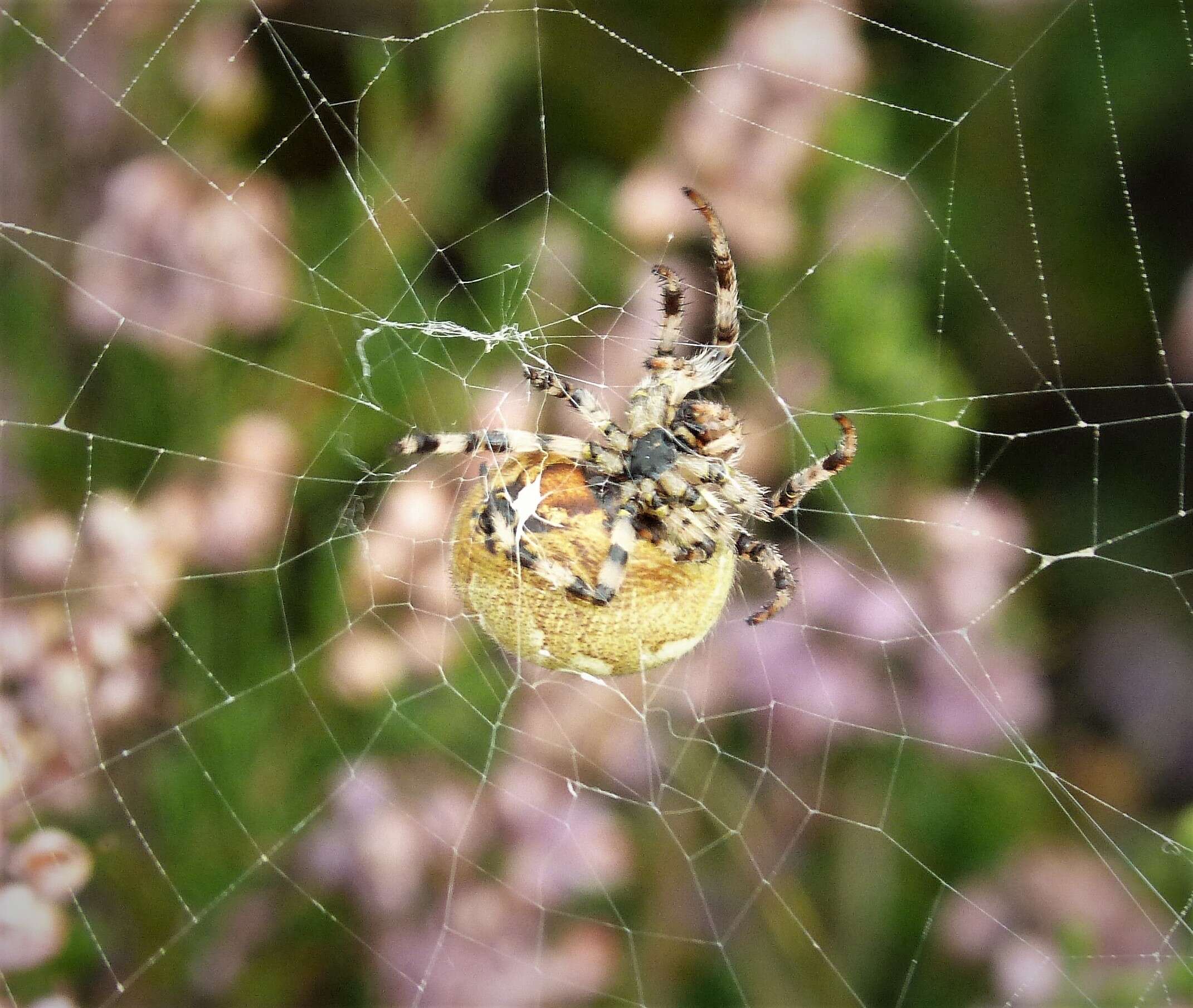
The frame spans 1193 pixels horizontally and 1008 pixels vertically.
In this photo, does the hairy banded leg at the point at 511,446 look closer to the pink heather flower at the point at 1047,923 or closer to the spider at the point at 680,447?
the spider at the point at 680,447

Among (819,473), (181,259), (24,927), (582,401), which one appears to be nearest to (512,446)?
(582,401)

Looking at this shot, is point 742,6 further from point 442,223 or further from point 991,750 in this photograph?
point 991,750

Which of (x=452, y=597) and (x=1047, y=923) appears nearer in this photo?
(x=452, y=597)

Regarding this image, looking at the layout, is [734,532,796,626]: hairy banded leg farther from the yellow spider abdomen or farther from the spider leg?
the spider leg

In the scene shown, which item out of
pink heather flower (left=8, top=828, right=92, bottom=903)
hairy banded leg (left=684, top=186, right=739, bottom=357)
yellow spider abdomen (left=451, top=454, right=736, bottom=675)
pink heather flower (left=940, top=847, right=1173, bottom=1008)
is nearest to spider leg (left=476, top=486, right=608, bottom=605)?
yellow spider abdomen (left=451, top=454, right=736, bottom=675)

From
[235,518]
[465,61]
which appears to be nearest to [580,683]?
[235,518]

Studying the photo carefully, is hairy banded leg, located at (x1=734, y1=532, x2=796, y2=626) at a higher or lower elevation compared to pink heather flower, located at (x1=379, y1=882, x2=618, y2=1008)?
higher

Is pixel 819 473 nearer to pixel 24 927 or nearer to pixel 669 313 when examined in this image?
pixel 669 313

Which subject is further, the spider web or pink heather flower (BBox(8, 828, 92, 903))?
the spider web
